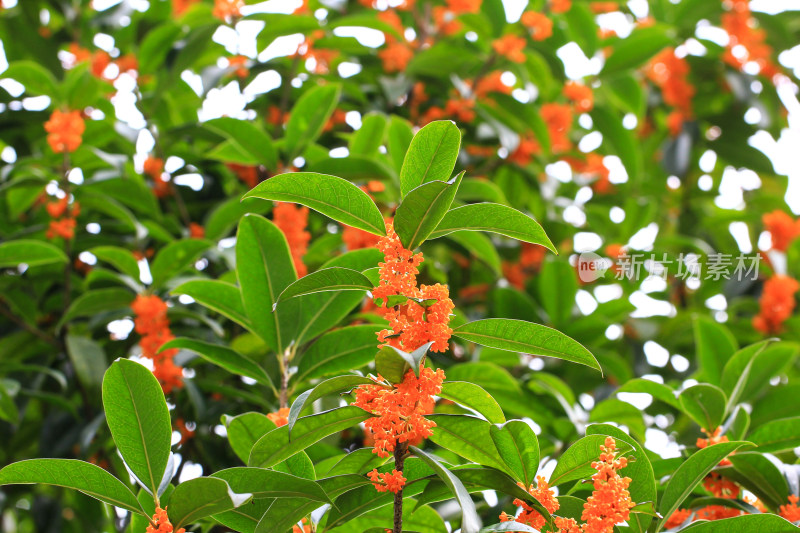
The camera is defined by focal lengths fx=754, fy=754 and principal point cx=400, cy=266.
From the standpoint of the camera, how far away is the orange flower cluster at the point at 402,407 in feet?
3.34

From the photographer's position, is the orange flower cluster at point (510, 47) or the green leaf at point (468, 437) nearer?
the green leaf at point (468, 437)

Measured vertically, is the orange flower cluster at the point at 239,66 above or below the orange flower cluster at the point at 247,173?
above

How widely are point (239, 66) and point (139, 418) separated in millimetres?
1731

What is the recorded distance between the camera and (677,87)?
3631mm

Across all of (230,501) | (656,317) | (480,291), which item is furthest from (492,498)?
(656,317)

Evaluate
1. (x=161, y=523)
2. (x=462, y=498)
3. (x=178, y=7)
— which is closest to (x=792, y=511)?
(x=462, y=498)

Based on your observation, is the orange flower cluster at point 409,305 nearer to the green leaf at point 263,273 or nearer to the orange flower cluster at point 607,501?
the orange flower cluster at point 607,501

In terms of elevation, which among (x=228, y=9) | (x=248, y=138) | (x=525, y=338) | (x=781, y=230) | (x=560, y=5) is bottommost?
(x=525, y=338)

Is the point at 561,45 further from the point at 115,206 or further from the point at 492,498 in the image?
the point at 492,498

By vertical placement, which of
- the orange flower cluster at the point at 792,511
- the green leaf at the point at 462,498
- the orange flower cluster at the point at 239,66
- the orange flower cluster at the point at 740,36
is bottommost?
the orange flower cluster at the point at 792,511

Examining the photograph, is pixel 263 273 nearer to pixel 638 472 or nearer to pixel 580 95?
pixel 638 472

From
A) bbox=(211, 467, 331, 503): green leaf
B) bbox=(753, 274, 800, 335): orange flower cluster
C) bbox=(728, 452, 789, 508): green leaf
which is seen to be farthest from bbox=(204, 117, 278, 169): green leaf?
bbox=(753, 274, 800, 335): orange flower cluster

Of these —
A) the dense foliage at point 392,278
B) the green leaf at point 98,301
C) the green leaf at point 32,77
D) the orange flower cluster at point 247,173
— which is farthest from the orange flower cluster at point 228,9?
the green leaf at point 98,301

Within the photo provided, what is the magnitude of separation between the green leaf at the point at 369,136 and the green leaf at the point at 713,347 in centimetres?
107
